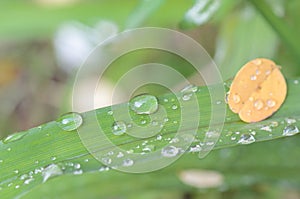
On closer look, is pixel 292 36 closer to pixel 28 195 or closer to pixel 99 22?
pixel 28 195

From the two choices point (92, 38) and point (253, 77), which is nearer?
point (253, 77)

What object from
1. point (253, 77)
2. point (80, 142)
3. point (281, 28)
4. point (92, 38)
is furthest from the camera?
point (92, 38)

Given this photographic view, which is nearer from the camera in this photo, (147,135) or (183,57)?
(147,135)

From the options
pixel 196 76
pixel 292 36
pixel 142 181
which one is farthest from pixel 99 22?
pixel 292 36

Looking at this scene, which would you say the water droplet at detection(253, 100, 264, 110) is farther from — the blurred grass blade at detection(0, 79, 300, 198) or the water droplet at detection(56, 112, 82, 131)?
the water droplet at detection(56, 112, 82, 131)

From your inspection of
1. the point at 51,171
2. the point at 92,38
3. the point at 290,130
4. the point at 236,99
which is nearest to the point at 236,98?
the point at 236,99

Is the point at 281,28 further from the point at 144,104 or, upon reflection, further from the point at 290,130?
the point at 144,104
